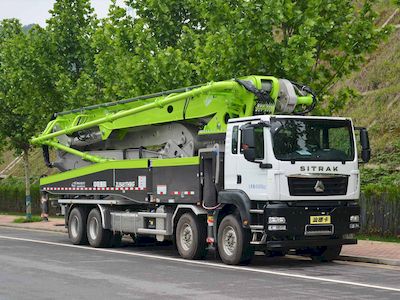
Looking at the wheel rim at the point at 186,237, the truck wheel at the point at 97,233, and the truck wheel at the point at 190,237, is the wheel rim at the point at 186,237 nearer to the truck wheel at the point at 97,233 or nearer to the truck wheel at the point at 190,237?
the truck wheel at the point at 190,237

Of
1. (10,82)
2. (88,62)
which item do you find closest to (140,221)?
(88,62)

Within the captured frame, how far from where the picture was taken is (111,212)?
20266 millimetres

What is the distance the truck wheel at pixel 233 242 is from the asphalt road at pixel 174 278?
24 centimetres

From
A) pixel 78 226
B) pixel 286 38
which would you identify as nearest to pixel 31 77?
pixel 78 226

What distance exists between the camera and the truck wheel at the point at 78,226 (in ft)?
70.0

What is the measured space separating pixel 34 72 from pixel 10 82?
2.31 meters

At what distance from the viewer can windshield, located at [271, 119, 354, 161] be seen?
1525cm

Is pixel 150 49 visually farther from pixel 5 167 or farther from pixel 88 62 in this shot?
pixel 5 167

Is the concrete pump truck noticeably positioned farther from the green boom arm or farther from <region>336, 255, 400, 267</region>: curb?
<region>336, 255, 400, 267</region>: curb

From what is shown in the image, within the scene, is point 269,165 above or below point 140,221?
above

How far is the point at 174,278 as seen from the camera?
13.5 metres

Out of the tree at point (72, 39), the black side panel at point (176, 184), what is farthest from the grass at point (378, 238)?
the tree at point (72, 39)

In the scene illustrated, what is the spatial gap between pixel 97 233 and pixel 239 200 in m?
6.29

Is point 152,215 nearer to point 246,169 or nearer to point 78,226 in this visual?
point 246,169
